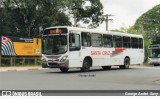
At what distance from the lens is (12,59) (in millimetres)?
29812

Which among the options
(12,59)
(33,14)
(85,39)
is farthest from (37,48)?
(85,39)

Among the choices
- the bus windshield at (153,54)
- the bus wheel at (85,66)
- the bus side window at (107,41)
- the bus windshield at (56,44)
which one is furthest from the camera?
the bus windshield at (153,54)

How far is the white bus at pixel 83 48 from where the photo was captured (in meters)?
21.4

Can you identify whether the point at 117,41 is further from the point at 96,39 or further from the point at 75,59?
the point at 75,59

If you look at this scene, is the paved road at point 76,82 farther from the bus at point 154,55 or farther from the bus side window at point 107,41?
the bus at point 154,55

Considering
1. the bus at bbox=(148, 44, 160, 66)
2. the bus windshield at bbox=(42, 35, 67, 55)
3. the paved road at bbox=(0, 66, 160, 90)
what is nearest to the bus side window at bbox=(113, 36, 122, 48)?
the bus windshield at bbox=(42, 35, 67, 55)

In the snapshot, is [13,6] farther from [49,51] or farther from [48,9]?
[49,51]

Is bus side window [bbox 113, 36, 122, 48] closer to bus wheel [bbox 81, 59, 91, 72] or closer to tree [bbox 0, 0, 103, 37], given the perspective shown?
tree [bbox 0, 0, 103, 37]

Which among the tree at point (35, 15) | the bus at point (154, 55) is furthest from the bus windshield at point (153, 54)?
the tree at point (35, 15)

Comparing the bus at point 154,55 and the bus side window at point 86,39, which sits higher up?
the bus side window at point 86,39

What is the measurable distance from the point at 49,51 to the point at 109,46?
4411 millimetres

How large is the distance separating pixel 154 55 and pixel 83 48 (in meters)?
14.3

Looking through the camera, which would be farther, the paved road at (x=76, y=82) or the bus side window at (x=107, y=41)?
the bus side window at (x=107, y=41)

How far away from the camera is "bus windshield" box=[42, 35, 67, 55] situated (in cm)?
2134
